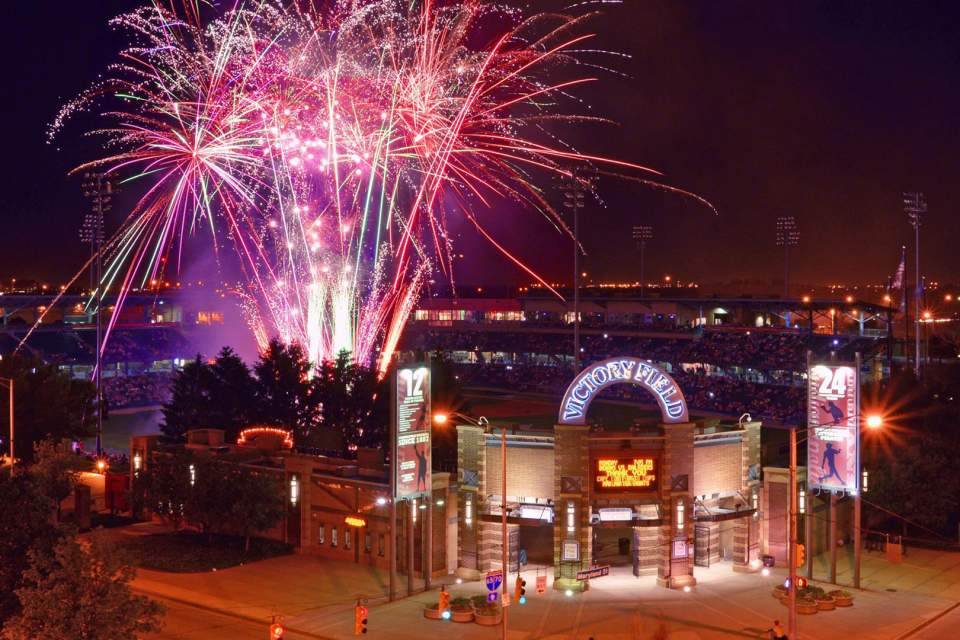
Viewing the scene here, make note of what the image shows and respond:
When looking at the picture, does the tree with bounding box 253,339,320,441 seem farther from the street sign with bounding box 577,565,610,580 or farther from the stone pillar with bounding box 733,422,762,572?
the stone pillar with bounding box 733,422,762,572

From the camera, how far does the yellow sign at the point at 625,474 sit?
3869 centimetres

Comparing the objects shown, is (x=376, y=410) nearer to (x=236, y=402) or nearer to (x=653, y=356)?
(x=236, y=402)

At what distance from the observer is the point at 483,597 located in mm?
35438

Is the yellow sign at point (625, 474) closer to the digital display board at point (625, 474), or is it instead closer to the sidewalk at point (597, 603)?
the digital display board at point (625, 474)

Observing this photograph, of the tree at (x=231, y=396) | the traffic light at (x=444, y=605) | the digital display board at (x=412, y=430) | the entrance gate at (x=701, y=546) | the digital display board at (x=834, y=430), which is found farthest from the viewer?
the tree at (x=231, y=396)

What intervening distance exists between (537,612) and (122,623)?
49.9 feet

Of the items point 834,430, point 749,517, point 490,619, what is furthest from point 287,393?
point 834,430

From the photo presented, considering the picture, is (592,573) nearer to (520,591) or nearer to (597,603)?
(597,603)

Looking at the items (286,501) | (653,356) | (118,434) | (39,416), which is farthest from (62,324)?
(286,501)

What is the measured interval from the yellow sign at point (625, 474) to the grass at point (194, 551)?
574 inches

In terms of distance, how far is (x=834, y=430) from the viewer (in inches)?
1565

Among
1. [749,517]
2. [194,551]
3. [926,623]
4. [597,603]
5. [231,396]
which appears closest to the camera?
[926,623]

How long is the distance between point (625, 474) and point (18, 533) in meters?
20.8

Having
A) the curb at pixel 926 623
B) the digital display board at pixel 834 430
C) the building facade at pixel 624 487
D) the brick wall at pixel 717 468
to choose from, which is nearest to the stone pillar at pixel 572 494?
the building facade at pixel 624 487
